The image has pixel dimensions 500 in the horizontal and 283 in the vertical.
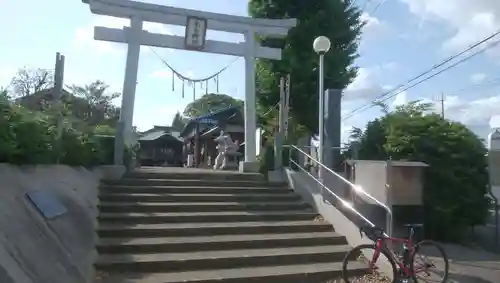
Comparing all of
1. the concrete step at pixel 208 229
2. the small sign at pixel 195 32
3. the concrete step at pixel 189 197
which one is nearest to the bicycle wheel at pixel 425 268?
the concrete step at pixel 208 229

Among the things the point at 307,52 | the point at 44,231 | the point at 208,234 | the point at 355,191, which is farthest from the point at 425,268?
the point at 307,52

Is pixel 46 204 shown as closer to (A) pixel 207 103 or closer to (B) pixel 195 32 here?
(B) pixel 195 32

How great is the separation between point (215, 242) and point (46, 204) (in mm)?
2498

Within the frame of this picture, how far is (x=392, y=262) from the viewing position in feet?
19.9

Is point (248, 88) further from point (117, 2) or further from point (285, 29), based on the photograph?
point (117, 2)

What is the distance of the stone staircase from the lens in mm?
6145

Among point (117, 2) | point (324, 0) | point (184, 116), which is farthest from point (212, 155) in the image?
point (184, 116)

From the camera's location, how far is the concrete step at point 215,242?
652 centimetres

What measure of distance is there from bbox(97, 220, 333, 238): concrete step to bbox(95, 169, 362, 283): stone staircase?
0.01 metres

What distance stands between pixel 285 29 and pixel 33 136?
9056 millimetres

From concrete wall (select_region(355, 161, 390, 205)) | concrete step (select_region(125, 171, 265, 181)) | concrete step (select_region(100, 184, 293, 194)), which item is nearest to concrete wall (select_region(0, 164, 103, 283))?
concrete step (select_region(100, 184, 293, 194))

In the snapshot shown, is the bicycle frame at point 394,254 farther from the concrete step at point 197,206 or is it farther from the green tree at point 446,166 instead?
the green tree at point 446,166

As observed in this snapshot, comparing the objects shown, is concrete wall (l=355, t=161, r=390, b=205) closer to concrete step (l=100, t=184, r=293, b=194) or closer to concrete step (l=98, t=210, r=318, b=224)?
concrete step (l=98, t=210, r=318, b=224)

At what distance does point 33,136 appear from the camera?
6.55m
